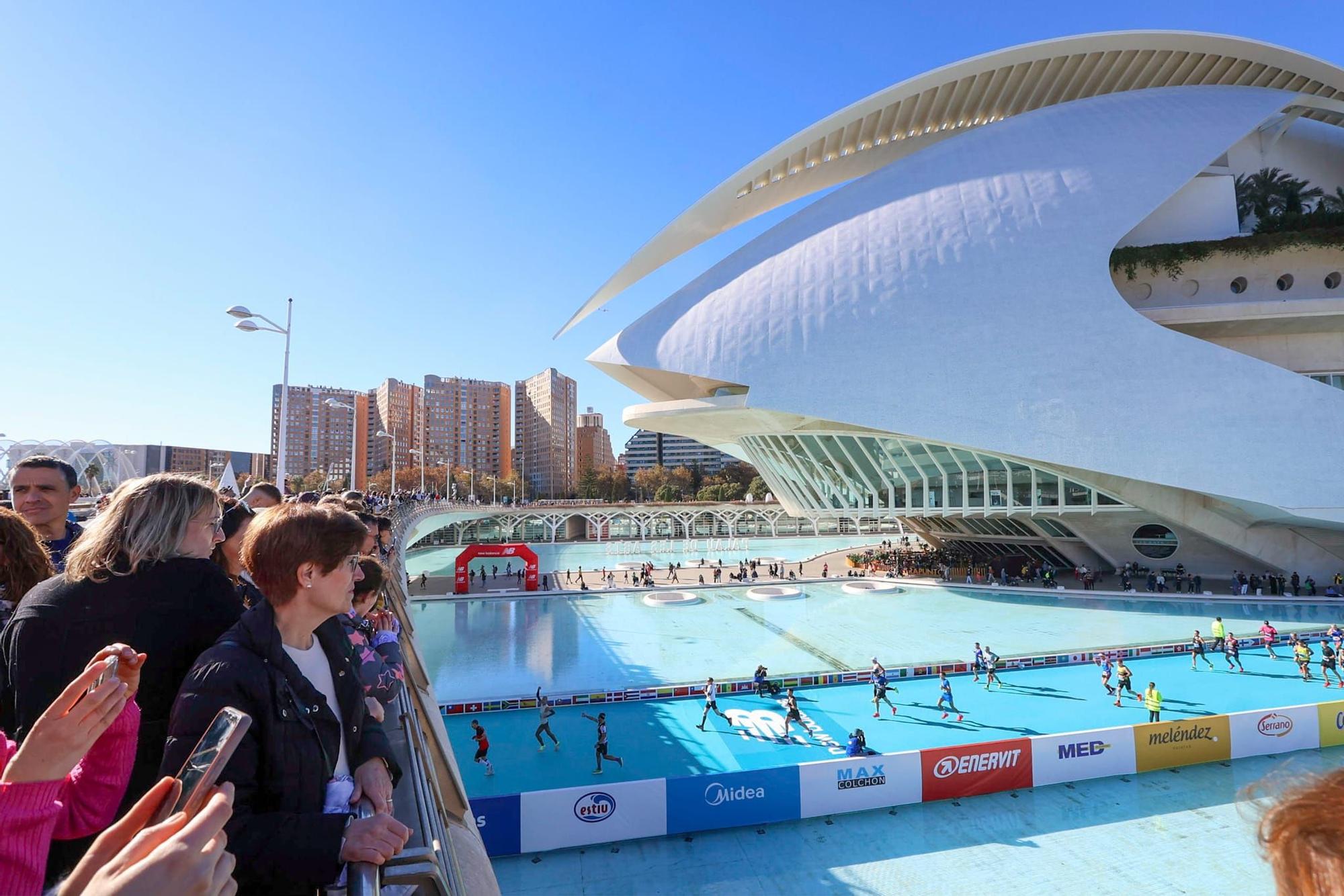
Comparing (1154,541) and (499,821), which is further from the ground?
(1154,541)

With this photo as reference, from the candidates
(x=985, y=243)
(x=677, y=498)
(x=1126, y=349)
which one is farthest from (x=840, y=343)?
(x=677, y=498)

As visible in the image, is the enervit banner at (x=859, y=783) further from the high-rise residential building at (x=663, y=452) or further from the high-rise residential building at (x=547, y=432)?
the high-rise residential building at (x=663, y=452)

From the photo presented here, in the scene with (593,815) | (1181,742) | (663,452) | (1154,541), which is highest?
(663,452)

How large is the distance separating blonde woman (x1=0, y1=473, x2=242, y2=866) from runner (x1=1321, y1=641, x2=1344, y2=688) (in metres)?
18.2

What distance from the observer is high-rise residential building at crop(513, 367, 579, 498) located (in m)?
101

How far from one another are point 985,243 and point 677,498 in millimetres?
51221

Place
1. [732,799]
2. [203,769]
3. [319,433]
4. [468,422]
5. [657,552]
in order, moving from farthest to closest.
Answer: [468,422] < [319,433] < [657,552] < [732,799] < [203,769]

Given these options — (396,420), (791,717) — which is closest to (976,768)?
(791,717)

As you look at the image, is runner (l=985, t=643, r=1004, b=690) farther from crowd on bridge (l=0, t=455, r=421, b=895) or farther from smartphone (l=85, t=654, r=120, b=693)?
smartphone (l=85, t=654, r=120, b=693)

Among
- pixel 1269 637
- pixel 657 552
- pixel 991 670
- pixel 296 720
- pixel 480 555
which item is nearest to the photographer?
pixel 296 720

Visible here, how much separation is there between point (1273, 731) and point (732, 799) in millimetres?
8672

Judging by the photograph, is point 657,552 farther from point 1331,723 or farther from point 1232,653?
point 1331,723

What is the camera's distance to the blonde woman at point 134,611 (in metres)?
1.65

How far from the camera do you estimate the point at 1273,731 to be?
1020cm
